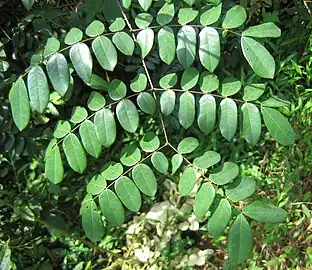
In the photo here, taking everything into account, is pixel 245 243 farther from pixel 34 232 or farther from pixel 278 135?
pixel 34 232

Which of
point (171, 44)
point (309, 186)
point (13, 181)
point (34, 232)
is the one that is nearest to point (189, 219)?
point (309, 186)

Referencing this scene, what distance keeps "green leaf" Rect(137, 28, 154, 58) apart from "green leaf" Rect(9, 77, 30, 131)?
0.31m

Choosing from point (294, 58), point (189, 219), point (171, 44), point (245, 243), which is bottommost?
point (189, 219)

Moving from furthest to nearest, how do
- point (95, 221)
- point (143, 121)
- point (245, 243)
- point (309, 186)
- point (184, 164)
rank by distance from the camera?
point (143, 121)
point (184, 164)
point (309, 186)
point (95, 221)
point (245, 243)

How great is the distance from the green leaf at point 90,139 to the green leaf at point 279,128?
0.43 metres

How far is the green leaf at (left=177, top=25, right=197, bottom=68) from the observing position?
126 cm

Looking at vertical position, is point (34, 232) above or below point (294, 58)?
below

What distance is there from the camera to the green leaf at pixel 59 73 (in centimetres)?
123

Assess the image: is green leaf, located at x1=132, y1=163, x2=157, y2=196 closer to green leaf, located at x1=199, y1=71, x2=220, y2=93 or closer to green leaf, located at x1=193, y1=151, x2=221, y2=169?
green leaf, located at x1=193, y1=151, x2=221, y2=169

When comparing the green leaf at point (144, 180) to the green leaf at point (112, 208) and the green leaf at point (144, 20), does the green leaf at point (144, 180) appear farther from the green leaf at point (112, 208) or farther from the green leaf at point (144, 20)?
Result: the green leaf at point (144, 20)

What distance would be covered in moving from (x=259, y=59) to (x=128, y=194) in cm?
47

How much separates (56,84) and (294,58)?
1.32 m

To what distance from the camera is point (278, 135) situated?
4.17ft

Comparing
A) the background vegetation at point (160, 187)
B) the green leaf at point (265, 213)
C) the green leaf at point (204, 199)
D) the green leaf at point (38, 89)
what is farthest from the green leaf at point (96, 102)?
the background vegetation at point (160, 187)
